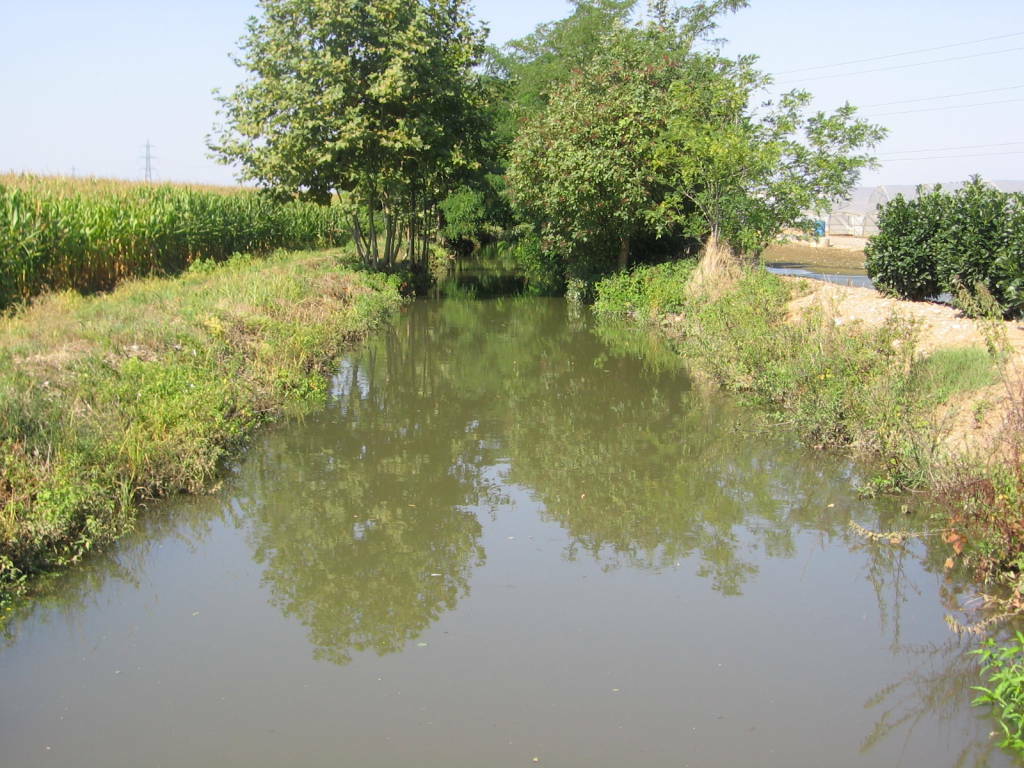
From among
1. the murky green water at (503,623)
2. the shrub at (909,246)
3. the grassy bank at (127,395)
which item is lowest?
the murky green water at (503,623)

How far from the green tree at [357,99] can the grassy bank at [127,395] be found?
7.38 meters

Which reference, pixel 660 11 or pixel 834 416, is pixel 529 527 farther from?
pixel 660 11

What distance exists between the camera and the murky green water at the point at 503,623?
492 centimetres

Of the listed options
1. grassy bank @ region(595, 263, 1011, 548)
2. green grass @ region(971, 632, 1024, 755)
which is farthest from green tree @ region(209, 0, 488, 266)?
green grass @ region(971, 632, 1024, 755)

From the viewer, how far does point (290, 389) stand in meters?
12.4

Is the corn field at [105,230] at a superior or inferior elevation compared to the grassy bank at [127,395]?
superior

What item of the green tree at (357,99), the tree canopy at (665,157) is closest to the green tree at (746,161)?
the tree canopy at (665,157)

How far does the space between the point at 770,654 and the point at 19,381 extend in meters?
Answer: 7.52

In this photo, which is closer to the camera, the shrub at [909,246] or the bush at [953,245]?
the bush at [953,245]

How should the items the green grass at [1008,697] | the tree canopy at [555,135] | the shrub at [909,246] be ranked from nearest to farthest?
the green grass at [1008,697]
the shrub at [909,246]
the tree canopy at [555,135]

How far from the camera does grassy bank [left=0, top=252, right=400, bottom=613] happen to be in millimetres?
6969

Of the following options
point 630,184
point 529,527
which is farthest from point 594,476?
point 630,184

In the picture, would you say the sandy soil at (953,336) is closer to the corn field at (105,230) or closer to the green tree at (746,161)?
the green tree at (746,161)

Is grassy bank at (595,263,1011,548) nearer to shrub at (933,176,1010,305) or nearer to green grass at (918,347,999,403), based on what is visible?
green grass at (918,347,999,403)
